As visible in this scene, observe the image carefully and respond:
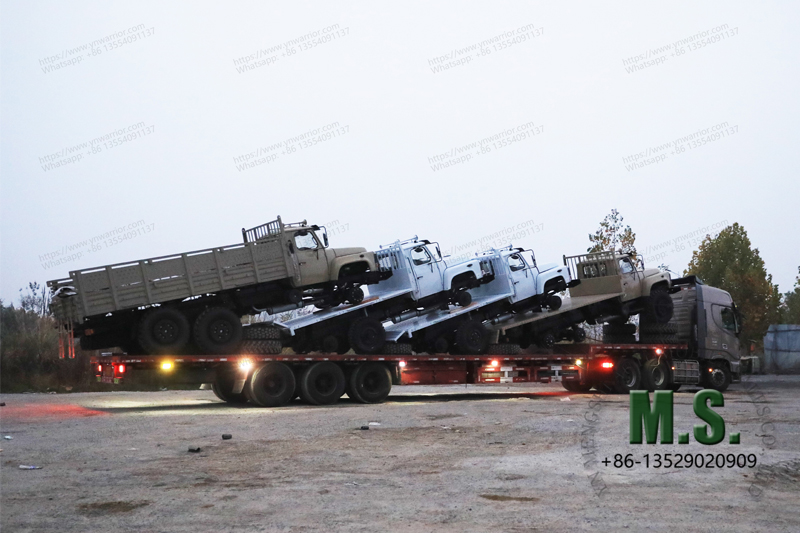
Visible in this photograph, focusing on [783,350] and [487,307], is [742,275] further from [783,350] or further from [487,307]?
[487,307]

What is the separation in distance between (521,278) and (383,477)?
48.8 ft

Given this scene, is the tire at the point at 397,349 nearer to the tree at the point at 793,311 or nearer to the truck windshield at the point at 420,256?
the truck windshield at the point at 420,256

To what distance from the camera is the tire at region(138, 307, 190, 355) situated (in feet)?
58.6

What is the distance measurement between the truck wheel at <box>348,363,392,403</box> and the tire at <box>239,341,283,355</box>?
87.3 inches

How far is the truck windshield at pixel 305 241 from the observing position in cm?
2017

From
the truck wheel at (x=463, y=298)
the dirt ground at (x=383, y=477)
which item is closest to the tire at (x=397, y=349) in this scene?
the truck wheel at (x=463, y=298)

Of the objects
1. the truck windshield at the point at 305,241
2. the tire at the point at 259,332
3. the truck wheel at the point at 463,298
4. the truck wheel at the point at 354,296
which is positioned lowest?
the tire at the point at 259,332

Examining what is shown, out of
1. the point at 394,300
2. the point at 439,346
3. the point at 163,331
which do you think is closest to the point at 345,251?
the point at 394,300

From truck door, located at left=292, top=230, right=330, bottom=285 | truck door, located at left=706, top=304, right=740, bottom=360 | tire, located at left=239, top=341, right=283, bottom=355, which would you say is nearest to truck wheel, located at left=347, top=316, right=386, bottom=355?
truck door, located at left=292, top=230, right=330, bottom=285

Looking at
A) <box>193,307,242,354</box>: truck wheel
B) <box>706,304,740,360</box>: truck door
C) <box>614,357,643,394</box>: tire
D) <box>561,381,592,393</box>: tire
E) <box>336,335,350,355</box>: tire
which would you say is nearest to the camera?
<box>193,307,242,354</box>: truck wheel

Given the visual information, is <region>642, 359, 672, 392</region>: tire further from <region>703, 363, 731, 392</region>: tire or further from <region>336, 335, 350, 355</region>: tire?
<region>336, 335, 350, 355</region>: tire

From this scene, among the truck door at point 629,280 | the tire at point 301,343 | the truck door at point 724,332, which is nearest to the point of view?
the tire at point 301,343

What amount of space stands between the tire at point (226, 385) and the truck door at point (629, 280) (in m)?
11.5

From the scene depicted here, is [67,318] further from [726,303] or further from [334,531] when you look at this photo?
[726,303]
